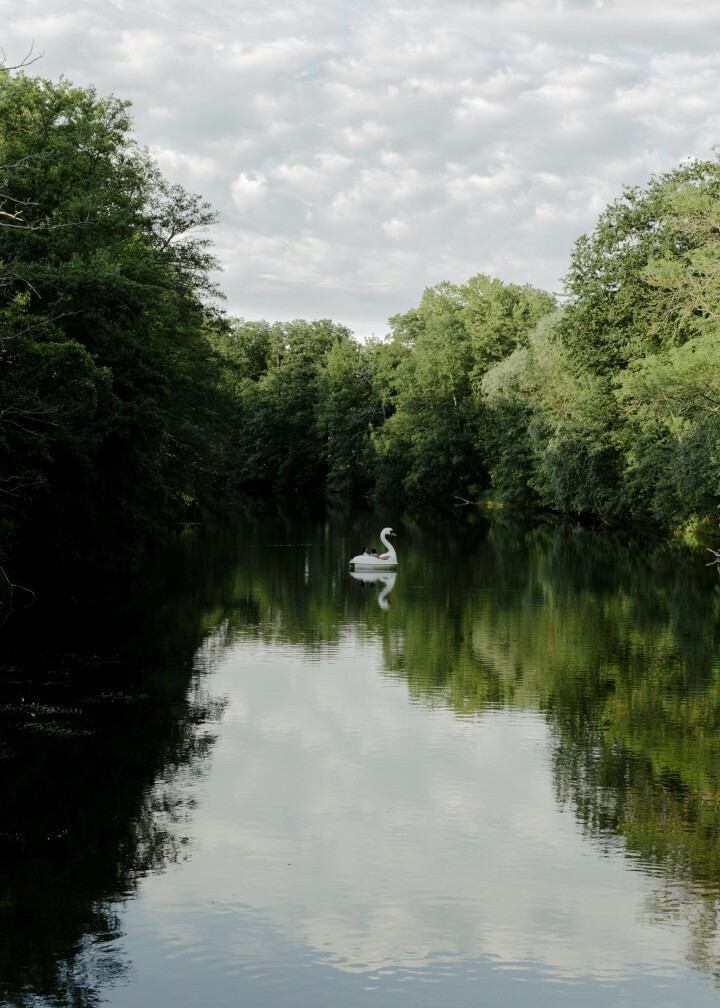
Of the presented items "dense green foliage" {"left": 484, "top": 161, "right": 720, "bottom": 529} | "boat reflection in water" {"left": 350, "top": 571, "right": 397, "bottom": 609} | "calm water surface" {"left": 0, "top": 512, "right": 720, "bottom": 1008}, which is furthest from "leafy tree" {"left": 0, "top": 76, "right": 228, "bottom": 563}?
"dense green foliage" {"left": 484, "top": 161, "right": 720, "bottom": 529}

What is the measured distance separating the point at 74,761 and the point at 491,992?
735cm

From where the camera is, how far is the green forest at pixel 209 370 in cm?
2766

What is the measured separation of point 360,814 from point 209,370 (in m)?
41.3

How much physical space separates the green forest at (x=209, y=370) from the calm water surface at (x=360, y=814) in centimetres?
516

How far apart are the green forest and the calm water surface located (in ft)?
16.9

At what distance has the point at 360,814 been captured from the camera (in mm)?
12391

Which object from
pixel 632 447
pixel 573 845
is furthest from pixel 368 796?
pixel 632 447

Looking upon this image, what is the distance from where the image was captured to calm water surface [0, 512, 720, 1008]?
340 inches

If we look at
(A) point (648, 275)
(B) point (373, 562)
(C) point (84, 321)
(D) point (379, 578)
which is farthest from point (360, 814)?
(A) point (648, 275)

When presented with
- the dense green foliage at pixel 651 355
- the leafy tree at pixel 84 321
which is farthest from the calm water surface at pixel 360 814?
the dense green foliage at pixel 651 355

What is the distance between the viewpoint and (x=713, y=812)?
12.3 m

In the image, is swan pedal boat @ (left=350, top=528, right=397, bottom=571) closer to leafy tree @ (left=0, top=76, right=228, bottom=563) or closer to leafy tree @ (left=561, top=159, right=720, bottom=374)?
leafy tree @ (left=0, top=76, right=228, bottom=563)

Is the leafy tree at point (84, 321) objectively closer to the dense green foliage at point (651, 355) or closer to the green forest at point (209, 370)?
the green forest at point (209, 370)

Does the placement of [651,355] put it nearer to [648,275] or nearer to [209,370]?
[648,275]
